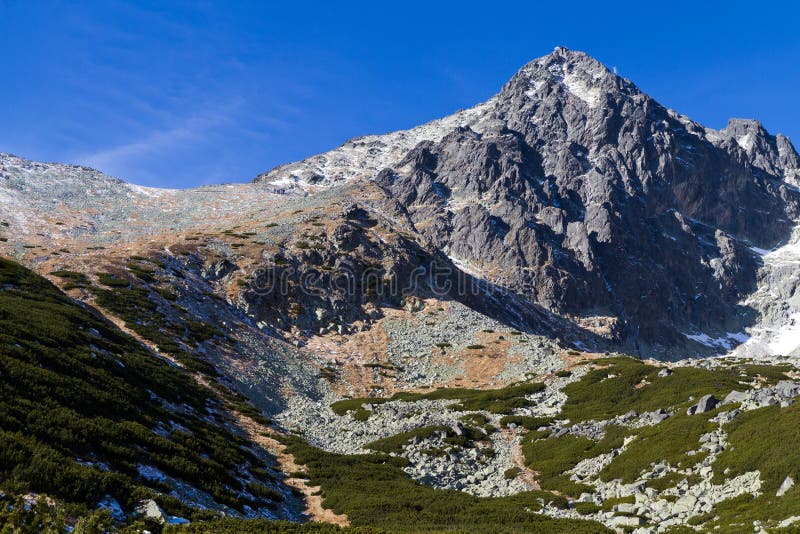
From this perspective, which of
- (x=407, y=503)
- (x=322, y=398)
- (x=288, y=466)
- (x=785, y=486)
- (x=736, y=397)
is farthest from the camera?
(x=322, y=398)

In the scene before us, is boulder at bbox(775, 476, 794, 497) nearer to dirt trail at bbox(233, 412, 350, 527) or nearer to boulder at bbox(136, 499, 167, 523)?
dirt trail at bbox(233, 412, 350, 527)

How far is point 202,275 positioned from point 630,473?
64.5m

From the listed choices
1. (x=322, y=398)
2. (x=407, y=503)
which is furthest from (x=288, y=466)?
(x=322, y=398)

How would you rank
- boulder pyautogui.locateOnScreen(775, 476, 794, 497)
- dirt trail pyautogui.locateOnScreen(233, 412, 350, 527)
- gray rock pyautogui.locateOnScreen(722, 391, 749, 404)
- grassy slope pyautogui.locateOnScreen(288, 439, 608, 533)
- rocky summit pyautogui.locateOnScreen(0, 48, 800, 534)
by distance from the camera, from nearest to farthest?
rocky summit pyautogui.locateOnScreen(0, 48, 800, 534) < boulder pyautogui.locateOnScreen(775, 476, 794, 497) < grassy slope pyautogui.locateOnScreen(288, 439, 608, 533) < dirt trail pyautogui.locateOnScreen(233, 412, 350, 527) < gray rock pyautogui.locateOnScreen(722, 391, 749, 404)

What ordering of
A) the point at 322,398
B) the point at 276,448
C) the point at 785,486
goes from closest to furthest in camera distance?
the point at 785,486 → the point at 276,448 → the point at 322,398

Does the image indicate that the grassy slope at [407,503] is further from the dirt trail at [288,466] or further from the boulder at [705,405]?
the boulder at [705,405]

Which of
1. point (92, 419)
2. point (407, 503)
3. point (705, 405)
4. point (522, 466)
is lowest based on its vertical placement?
point (407, 503)

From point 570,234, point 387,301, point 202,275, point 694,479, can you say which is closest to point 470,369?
point 387,301

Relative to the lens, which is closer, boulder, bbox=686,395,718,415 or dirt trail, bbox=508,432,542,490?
dirt trail, bbox=508,432,542,490

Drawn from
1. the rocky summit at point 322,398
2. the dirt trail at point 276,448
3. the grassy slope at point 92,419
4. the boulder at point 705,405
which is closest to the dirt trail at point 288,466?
the dirt trail at point 276,448

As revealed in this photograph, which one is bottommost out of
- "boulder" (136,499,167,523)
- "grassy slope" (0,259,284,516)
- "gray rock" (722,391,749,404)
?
"boulder" (136,499,167,523)

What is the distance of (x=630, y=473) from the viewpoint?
31438 millimetres

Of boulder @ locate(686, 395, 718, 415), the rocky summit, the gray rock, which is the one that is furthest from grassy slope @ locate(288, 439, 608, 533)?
the gray rock

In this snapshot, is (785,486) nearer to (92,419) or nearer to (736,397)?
(736,397)
